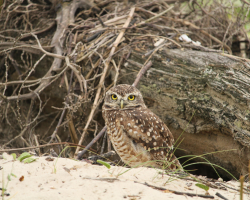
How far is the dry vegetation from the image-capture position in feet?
12.7

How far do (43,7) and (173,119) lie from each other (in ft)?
10.4

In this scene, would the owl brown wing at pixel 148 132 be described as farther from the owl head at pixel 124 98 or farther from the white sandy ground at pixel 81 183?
the white sandy ground at pixel 81 183

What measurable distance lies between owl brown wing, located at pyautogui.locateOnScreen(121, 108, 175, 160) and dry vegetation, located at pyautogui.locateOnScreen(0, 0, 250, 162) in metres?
0.84

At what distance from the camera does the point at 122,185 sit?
196 centimetres

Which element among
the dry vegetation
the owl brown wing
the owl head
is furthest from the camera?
the dry vegetation

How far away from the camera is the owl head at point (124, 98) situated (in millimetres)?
3168

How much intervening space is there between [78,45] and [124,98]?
1.44 m

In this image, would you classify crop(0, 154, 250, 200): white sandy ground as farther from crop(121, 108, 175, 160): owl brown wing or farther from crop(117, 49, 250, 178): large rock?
crop(117, 49, 250, 178): large rock

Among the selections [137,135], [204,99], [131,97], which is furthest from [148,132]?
[204,99]

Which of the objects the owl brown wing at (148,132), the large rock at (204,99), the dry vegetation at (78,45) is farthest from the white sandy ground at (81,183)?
the dry vegetation at (78,45)

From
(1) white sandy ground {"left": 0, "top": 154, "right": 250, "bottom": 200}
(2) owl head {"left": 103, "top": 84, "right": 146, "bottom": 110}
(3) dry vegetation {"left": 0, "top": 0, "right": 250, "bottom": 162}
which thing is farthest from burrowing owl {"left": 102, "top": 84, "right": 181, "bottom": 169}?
(3) dry vegetation {"left": 0, "top": 0, "right": 250, "bottom": 162}

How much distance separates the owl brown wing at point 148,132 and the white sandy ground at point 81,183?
0.54m

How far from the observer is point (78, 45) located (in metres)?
4.10

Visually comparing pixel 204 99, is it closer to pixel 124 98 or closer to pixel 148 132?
pixel 148 132
